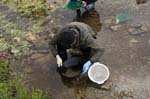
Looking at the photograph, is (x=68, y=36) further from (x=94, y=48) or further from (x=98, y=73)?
(x=98, y=73)

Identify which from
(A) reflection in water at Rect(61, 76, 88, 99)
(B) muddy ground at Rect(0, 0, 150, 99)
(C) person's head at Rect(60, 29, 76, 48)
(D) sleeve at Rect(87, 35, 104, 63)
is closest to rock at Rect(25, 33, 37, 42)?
(B) muddy ground at Rect(0, 0, 150, 99)

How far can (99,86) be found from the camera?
5270mm

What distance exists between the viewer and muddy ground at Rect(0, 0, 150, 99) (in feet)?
17.1

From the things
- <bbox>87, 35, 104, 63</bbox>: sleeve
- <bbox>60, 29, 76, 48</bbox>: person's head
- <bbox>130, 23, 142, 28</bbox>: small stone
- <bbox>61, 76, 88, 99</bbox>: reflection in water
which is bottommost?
<bbox>61, 76, 88, 99</bbox>: reflection in water

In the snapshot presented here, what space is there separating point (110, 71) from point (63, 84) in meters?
0.79

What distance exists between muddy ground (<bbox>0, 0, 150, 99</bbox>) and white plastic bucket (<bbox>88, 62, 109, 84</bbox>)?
0.10 metres

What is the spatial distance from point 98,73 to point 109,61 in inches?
21.3

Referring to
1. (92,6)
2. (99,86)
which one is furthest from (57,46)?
(92,6)

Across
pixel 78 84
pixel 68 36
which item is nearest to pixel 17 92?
pixel 78 84

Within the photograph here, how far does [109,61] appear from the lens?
18.8 feet

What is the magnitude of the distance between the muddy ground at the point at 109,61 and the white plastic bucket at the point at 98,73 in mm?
98

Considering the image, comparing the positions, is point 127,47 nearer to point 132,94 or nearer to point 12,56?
point 132,94

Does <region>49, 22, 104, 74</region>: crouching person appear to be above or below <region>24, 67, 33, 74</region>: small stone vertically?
above

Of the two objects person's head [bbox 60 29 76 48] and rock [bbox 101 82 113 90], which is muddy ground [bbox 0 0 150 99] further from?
person's head [bbox 60 29 76 48]
